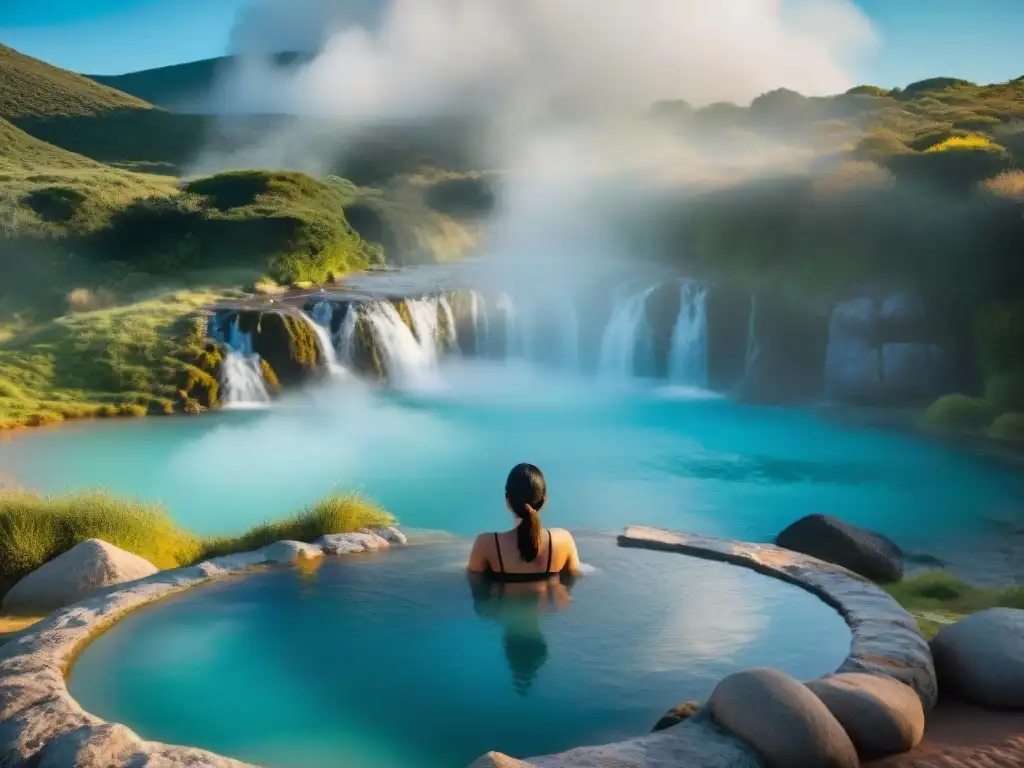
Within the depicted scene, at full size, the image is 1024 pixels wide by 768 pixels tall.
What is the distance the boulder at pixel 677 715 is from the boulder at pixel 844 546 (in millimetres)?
5768

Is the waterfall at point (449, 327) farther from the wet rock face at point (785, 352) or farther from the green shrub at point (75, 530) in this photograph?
the green shrub at point (75, 530)

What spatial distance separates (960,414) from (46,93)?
68892 mm

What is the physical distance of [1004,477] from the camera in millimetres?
15625

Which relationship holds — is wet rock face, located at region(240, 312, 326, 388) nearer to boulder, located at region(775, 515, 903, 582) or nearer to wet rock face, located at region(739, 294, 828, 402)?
wet rock face, located at region(739, 294, 828, 402)

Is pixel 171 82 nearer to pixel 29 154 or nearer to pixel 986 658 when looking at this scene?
pixel 29 154

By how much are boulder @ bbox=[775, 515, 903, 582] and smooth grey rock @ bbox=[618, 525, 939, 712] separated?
3.01 meters

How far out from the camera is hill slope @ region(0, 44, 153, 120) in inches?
2689

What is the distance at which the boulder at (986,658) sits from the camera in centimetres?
530

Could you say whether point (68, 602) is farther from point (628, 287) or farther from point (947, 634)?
point (628, 287)

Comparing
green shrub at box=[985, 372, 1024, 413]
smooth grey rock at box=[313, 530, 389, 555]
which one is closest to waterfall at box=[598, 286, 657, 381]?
green shrub at box=[985, 372, 1024, 413]

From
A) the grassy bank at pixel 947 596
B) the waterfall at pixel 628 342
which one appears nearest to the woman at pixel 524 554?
the grassy bank at pixel 947 596

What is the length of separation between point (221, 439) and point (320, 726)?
13.6 meters

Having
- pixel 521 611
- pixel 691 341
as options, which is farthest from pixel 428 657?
pixel 691 341

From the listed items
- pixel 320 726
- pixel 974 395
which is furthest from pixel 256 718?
pixel 974 395
